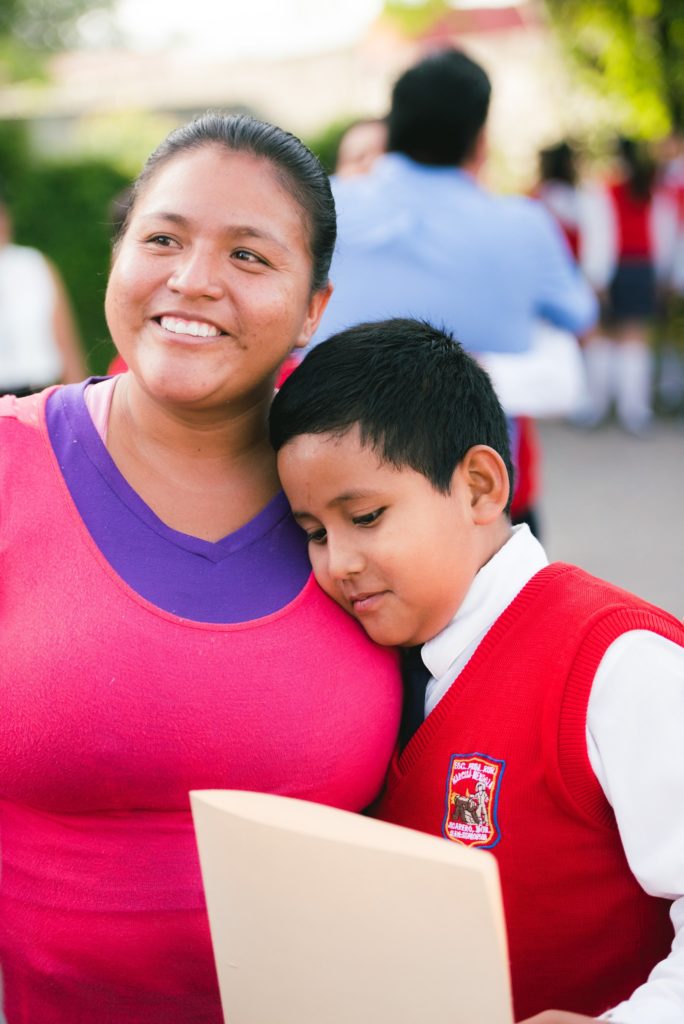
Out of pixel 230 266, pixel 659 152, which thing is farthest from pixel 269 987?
pixel 659 152

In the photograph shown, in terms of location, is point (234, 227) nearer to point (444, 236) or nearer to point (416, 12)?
point (444, 236)

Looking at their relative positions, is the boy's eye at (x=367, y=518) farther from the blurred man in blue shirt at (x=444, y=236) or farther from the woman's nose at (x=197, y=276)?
the blurred man in blue shirt at (x=444, y=236)

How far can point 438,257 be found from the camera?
3330 millimetres

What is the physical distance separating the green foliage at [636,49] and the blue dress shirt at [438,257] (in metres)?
8.41

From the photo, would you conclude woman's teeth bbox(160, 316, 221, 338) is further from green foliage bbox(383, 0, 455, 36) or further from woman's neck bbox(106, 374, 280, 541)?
green foliage bbox(383, 0, 455, 36)

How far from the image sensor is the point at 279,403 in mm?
1758

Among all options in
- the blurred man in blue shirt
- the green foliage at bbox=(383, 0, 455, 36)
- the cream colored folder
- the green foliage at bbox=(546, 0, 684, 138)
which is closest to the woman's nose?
the cream colored folder


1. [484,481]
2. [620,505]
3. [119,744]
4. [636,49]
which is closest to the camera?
[119,744]

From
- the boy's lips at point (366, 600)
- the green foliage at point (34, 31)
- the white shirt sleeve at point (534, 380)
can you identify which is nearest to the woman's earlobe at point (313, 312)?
the boy's lips at point (366, 600)

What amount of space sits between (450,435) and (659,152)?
9.41 m

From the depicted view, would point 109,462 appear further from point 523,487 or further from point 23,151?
point 23,151

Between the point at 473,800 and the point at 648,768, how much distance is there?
25 centimetres

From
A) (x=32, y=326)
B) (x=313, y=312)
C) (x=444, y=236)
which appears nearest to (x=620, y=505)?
(x=32, y=326)

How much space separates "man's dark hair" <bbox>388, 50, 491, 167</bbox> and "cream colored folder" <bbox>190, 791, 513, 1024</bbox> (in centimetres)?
259
